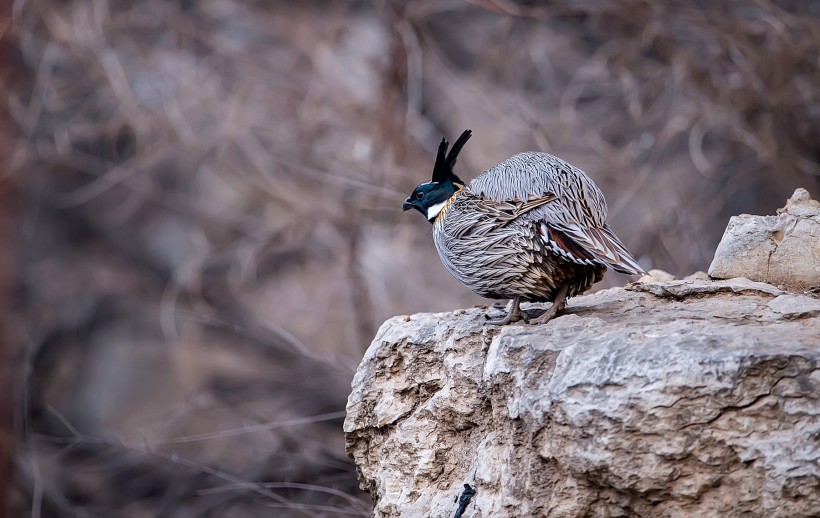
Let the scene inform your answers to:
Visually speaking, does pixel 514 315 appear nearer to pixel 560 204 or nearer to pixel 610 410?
pixel 560 204

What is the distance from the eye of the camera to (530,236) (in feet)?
11.0

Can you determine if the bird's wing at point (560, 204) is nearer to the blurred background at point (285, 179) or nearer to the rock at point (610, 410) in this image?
the rock at point (610, 410)

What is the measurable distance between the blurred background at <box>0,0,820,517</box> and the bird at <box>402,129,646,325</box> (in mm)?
2518

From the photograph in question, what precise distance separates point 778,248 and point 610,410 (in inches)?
46.5

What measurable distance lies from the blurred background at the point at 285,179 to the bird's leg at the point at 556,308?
2.56 m

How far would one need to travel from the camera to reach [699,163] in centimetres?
675

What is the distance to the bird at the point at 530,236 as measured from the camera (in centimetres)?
331

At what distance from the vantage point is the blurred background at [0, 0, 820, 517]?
6.66 metres

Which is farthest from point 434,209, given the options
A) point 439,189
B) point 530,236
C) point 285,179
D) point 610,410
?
point 285,179

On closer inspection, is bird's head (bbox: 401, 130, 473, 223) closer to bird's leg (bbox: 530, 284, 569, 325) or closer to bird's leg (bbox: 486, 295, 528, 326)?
bird's leg (bbox: 486, 295, 528, 326)

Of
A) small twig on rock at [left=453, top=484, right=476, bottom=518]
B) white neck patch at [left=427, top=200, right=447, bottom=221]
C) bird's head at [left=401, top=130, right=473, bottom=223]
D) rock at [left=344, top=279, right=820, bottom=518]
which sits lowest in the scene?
small twig on rock at [left=453, top=484, right=476, bottom=518]

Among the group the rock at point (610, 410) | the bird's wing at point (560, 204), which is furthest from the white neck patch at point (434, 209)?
the rock at point (610, 410)

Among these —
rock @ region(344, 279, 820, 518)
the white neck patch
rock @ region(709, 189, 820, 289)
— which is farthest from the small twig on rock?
rock @ region(709, 189, 820, 289)

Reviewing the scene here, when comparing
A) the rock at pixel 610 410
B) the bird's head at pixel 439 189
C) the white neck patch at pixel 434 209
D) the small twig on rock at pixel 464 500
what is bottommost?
the small twig on rock at pixel 464 500
